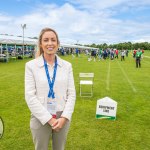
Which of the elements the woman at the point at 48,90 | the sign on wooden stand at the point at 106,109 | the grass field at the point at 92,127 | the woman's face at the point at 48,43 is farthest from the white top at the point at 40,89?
the sign on wooden stand at the point at 106,109

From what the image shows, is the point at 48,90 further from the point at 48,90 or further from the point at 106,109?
the point at 106,109

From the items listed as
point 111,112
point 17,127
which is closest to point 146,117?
point 111,112

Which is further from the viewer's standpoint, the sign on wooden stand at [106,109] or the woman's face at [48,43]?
the sign on wooden stand at [106,109]

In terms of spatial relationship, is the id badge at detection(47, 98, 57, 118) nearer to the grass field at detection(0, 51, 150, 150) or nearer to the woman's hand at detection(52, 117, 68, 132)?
the woman's hand at detection(52, 117, 68, 132)

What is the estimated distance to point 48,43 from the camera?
10.3ft

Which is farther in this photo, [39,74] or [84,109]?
[84,109]

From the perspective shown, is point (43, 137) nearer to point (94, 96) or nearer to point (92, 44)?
point (94, 96)

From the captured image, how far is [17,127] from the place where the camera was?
6715 millimetres

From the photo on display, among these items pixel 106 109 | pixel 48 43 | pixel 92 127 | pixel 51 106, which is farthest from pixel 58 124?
pixel 106 109

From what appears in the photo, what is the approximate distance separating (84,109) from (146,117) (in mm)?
1965

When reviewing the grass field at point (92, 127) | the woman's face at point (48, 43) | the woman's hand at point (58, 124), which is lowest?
the grass field at point (92, 127)

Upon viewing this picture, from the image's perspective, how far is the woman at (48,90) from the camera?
3047mm

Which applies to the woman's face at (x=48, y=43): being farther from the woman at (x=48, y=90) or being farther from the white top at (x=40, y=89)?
the white top at (x=40, y=89)

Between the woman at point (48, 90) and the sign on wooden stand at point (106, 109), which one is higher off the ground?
the woman at point (48, 90)
